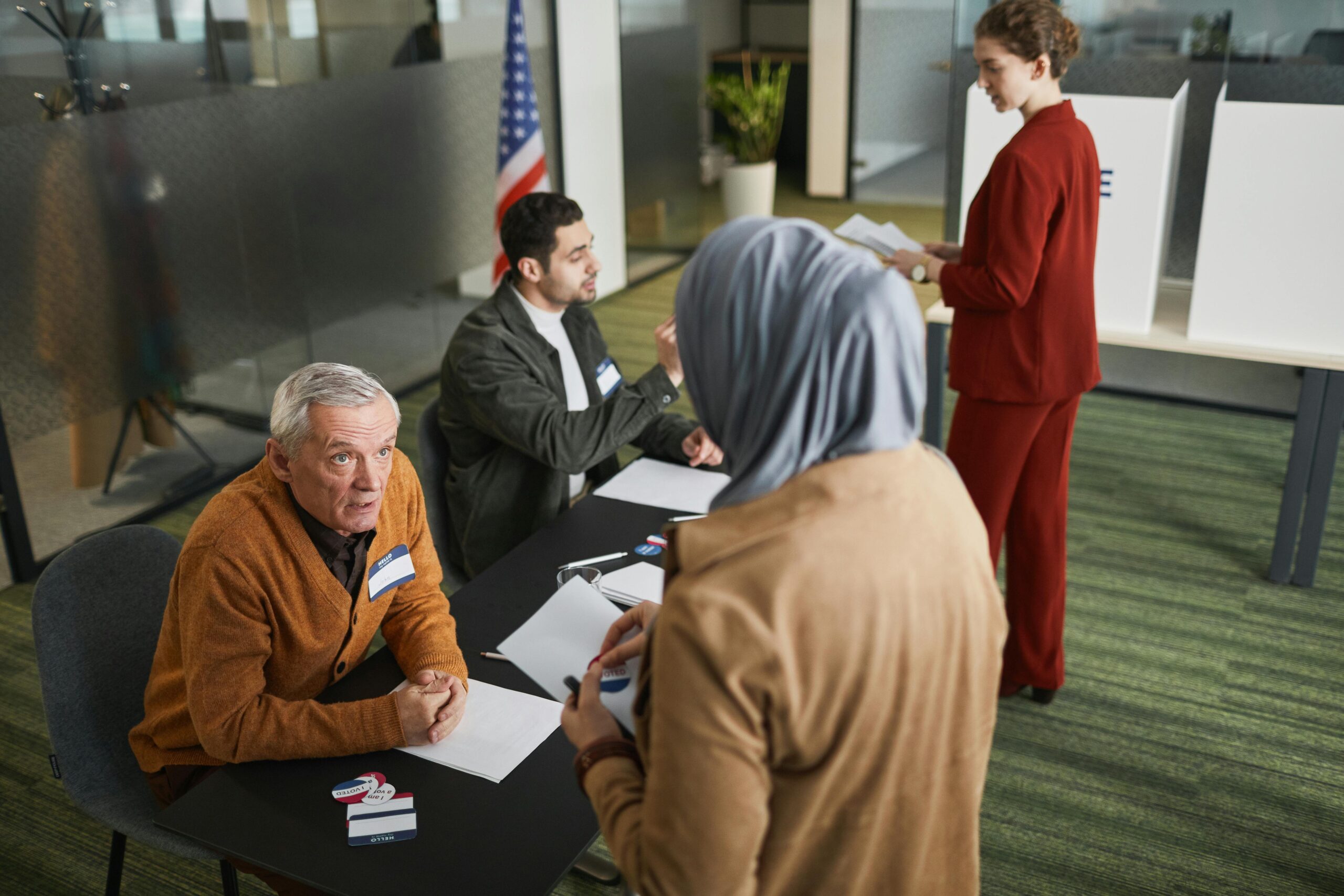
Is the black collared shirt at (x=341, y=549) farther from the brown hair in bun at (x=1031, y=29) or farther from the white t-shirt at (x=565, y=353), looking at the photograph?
the brown hair in bun at (x=1031, y=29)

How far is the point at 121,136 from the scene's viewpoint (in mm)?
3447

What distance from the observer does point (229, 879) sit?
6.21 feet

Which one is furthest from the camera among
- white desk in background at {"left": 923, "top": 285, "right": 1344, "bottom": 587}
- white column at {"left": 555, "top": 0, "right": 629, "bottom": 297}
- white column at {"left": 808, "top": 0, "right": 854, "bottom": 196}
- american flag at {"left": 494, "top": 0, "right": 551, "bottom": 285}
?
white column at {"left": 808, "top": 0, "right": 854, "bottom": 196}

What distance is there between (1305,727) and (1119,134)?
5.71ft

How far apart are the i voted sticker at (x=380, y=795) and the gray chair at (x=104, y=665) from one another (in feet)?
1.14

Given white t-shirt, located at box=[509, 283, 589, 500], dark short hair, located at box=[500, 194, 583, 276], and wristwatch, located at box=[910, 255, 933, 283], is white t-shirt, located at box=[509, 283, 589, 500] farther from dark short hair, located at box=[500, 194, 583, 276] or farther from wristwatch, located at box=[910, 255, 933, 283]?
wristwatch, located at box=[910, 255, 933, 283]

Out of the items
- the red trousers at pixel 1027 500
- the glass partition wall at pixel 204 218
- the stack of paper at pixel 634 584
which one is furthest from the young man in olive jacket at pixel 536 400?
the glass partition wall at pixel 204 218

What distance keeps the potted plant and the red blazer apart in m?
4.83

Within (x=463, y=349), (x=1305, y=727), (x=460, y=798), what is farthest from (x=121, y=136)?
(x=1305, y=727)

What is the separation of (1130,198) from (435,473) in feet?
7.42

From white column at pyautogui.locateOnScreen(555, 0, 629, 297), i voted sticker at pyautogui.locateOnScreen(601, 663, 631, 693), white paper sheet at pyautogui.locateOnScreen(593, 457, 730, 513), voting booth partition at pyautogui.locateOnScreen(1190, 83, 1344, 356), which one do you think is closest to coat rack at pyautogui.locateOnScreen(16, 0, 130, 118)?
white paper sheet at pyautogui.locateOnScreen(593, 457, 730, 513)

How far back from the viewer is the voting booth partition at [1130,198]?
3246 mm

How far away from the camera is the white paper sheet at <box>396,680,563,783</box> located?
1545 millimetres

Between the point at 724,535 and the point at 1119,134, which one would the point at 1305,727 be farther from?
the point at 724,535
